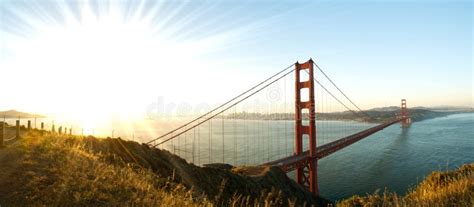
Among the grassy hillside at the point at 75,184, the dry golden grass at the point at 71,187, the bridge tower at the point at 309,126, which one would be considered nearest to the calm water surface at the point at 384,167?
the bridge tower at the point at 309,126

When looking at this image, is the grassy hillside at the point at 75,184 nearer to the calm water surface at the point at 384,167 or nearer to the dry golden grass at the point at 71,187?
the dry golden grass at the point at 71,187

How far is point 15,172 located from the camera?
269 inches

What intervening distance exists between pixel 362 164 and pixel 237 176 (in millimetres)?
39512

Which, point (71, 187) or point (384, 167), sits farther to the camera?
point (384, 167)

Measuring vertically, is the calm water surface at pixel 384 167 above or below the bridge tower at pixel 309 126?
below

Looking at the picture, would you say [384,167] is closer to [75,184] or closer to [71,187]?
[75,184]

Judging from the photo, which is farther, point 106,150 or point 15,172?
point 106,150

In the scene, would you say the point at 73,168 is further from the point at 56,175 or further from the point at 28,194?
the point at 28,194

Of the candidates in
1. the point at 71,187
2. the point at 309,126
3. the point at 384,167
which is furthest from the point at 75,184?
the point at 384,167

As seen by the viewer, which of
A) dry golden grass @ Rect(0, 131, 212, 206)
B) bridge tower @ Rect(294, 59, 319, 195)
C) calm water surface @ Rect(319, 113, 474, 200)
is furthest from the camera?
calm water surface @ Rect(319, 113, 474, 200)

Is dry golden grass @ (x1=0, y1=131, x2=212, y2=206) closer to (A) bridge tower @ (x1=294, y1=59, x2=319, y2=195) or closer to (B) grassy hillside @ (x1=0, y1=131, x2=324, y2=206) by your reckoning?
(B) grassy hillside @ (x1=0, y1=131, x2=324, y2=206)

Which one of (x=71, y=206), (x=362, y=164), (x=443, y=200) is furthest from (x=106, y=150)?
(x=362, y=164)

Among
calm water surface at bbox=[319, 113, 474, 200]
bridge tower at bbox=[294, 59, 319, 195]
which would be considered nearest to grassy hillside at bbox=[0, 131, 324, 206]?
bridge tower at bbox=[294, 59, 319, 195]

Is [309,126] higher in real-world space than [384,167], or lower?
higher
